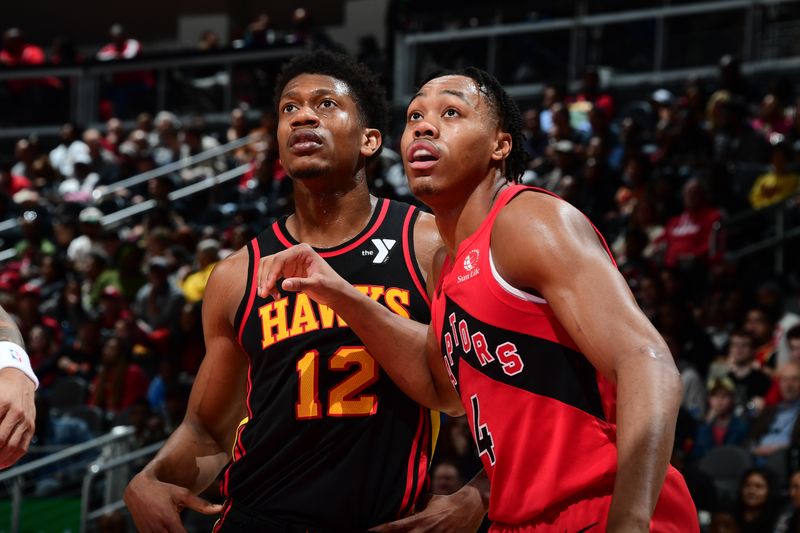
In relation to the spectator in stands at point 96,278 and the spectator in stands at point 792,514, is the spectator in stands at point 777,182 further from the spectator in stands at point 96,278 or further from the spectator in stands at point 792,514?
the spectator in stands at point 96,278

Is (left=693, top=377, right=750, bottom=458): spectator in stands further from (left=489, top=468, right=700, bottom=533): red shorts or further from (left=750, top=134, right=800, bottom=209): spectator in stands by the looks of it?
(left=489, top=468, right=700, bottom=533): red shorts

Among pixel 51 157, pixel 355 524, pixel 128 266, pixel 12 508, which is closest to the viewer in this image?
pixel 355 524

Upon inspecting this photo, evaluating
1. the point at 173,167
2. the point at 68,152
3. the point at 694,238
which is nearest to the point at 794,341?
the point at 694,238

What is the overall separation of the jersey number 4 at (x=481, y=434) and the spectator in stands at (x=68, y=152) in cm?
1365

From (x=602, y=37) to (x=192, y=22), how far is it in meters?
8.84

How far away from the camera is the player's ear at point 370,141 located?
13.4ft

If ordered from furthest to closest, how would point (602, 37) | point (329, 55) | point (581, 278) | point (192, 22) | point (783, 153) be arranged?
point (192, 22) → point (602, 37) → point (783, 153) → point (329, 55) → point (581, 278)

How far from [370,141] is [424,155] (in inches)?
34.0

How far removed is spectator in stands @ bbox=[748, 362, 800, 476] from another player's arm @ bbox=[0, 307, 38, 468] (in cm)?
584

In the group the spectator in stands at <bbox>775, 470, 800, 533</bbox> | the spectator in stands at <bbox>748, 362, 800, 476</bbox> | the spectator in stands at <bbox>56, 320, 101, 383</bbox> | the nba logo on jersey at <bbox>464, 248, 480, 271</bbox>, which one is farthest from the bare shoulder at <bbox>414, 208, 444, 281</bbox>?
the spectator in stands at <bbox>56, 320, 101, 383</bbox>

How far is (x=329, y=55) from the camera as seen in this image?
4160 mm

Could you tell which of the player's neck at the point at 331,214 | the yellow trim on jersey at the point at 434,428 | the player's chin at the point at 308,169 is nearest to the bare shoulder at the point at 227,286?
the player's neck at the point at 331,214

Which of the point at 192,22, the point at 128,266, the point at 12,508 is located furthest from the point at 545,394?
the point at 192,22

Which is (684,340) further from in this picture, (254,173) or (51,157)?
(51,157)
